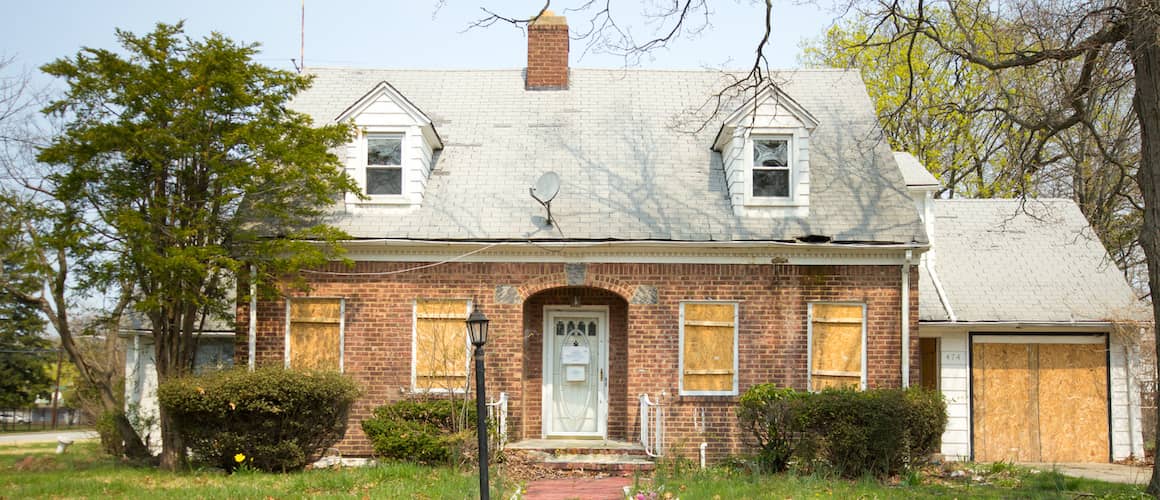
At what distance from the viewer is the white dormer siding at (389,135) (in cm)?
1606

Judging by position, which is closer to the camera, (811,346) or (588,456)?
(588,456)

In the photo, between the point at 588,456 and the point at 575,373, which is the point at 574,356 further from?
the point at 588,456

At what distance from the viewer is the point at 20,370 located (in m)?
37.5

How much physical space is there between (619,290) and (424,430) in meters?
3.72

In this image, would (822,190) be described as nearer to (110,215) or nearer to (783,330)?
(783,330)

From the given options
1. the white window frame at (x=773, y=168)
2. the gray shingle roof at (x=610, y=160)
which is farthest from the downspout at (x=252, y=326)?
the white window frame at (x=773, y=168)

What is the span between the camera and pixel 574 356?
16312 mm

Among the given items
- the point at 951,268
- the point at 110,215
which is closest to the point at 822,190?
the point at 951,268

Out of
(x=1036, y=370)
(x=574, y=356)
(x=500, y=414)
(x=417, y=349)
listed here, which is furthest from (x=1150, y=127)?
(x=417, y=349)

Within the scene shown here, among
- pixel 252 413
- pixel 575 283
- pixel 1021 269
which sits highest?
pixel 1021 269

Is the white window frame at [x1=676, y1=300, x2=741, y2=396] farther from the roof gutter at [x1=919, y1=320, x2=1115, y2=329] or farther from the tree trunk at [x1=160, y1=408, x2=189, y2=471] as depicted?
the tree trunk at [x1=160, y1=408, x2=189, y2=471]

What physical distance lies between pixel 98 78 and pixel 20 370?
29.2 metres

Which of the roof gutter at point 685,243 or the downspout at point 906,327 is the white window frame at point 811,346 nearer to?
the downspout at point 906,327

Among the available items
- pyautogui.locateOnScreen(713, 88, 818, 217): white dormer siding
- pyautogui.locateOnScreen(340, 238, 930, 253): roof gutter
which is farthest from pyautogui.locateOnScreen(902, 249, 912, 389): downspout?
pyautogui.locateOnScreen(713, 88, 818, 217): white dormer siding
